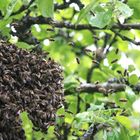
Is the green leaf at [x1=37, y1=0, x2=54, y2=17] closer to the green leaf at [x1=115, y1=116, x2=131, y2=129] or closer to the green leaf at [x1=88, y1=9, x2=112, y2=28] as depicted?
the green leaf at [x1=88, y1=9, x2=112, y2=28]

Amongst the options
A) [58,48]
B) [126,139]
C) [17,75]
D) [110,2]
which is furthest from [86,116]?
[58,48]

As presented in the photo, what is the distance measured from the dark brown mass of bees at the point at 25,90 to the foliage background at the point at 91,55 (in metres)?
0.06

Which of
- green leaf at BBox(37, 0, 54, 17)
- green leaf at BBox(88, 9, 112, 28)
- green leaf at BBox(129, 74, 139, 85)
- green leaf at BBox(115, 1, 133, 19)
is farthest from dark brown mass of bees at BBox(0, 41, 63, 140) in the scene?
green leaf at BBox(129, 74, 139, 85)

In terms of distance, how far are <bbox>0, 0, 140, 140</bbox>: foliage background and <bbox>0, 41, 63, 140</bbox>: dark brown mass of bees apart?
0.19 feet

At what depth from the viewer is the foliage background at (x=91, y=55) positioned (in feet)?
9.01

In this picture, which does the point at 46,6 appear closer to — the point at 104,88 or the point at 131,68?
the point at 131,68

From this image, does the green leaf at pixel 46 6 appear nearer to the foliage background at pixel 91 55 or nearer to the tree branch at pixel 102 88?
the foliage background at pixel 91 55

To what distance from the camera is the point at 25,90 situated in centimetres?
275

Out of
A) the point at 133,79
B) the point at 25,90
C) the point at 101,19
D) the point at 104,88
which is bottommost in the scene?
the point at 104,88

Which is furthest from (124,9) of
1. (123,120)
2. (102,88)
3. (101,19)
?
(102,88)

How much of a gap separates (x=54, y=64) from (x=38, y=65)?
0.54 ft

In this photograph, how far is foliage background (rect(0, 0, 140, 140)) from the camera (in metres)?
2.75

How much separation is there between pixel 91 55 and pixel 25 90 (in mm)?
1349

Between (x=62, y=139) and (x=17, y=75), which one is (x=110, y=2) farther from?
(x=62, y=139)
